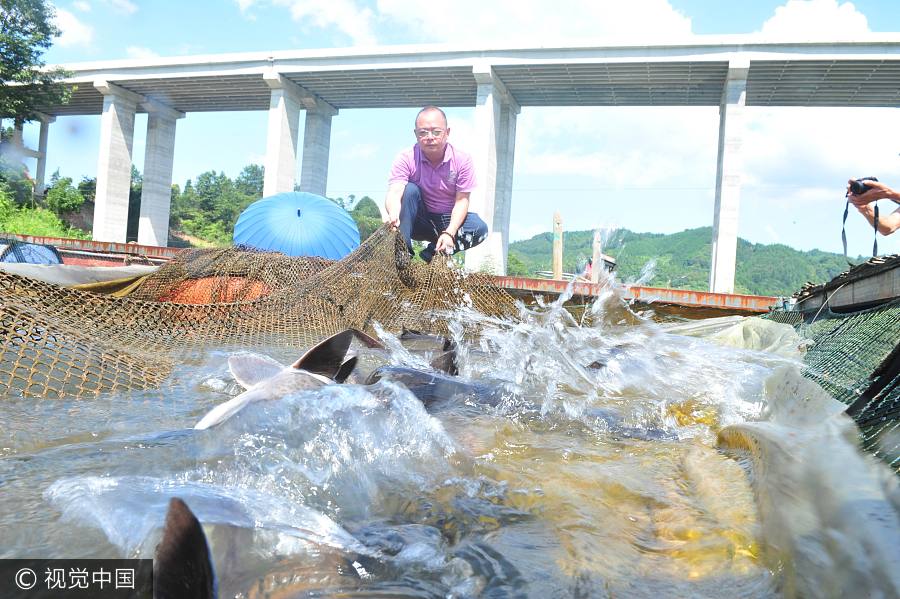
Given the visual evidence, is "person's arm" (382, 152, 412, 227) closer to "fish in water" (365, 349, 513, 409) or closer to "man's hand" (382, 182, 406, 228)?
"man's hand" (382, 182, 406, 228)

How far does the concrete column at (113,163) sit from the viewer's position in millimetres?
24688

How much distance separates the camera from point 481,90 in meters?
19.6

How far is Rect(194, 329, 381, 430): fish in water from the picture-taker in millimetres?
1854

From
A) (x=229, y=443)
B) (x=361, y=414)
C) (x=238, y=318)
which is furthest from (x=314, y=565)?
(x=238, y=318)

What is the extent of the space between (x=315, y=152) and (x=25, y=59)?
12.2 metres

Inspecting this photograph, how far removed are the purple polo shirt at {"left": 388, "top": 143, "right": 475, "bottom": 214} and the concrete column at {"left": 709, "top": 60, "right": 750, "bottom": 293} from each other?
43.4ft

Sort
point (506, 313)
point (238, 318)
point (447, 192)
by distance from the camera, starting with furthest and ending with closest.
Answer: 1. point (447, 192)
2. point (506, 313)
3. point (238, 318)

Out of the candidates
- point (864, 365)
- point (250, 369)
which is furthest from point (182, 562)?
point (864, 365)

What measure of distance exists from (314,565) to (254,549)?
0.11 metres

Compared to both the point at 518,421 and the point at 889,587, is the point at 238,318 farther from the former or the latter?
the point at 889,587

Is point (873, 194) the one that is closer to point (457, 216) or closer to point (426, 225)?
point (457, 216)

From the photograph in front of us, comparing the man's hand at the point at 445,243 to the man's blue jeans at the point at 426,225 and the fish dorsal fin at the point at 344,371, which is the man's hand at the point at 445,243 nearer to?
the man's blue jeans at the point at 426,225

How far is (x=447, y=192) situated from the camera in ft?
20.4

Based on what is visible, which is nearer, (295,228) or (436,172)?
(436,172)
